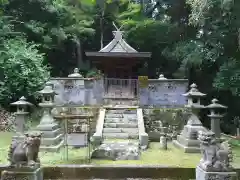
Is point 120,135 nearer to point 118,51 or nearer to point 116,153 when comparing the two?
point 116,153

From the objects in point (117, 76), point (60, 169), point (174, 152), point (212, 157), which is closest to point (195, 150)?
point (174, 152)

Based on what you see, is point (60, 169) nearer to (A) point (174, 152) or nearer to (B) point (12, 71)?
(A) point (174, 152)

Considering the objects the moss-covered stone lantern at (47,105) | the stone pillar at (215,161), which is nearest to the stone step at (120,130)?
the moss-covered stone lantern at (47,105)

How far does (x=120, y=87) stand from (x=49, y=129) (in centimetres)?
697

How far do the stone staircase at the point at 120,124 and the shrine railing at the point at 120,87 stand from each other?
326 centimetres

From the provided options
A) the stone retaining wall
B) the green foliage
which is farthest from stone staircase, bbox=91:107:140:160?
the green foliage

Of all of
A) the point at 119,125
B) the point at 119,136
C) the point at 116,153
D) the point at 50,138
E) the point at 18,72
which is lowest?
the point at 116,153

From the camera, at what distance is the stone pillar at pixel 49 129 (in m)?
11.0

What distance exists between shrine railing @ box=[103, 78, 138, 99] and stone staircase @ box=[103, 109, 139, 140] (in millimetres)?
3261

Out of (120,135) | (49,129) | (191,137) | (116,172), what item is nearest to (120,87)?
(120,135)

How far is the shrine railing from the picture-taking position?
1745cm

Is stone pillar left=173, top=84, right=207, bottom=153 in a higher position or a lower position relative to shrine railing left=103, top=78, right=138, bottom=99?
lower

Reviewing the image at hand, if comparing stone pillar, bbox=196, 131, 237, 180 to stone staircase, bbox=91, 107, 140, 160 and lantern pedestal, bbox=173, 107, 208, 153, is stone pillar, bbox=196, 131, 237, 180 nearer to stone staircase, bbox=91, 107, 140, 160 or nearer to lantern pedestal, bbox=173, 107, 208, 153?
stone staircase, bbox=91, 107, 140, 160

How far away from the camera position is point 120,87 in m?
17.6
